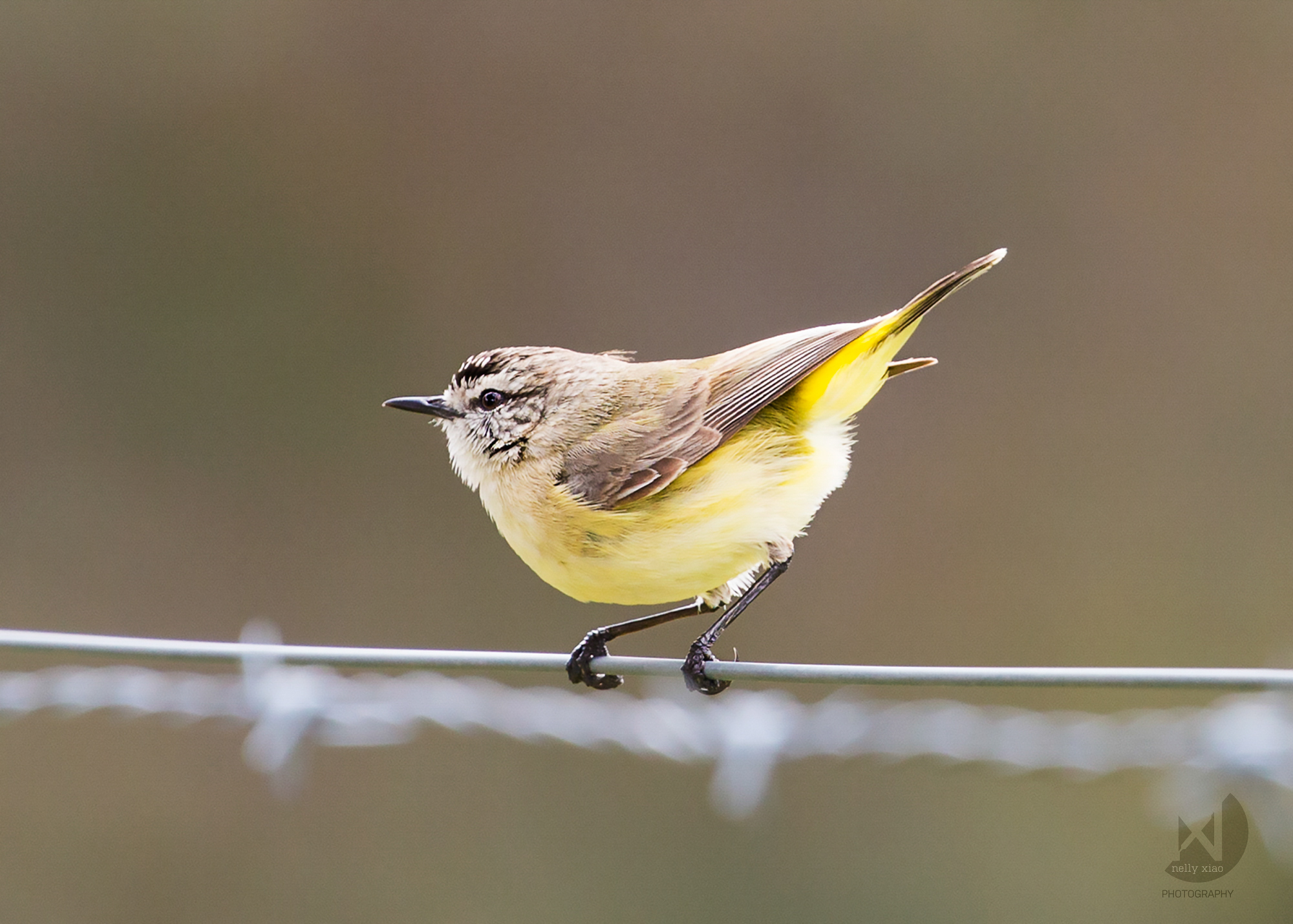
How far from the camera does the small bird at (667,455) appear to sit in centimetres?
278

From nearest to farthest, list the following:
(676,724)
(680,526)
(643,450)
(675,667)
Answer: (675,667) → (676,724) → (680,526) → (643,450)

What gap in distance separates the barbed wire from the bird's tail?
2.40 ft

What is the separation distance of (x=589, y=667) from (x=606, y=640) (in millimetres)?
364

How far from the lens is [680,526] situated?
279cm

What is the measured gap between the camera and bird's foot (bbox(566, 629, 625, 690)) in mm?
2818

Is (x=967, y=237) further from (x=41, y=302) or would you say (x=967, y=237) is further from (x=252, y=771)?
(x=41, y=302)

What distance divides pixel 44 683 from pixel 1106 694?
4798 millimetres

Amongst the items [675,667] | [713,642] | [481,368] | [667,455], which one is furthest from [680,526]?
[481,368]

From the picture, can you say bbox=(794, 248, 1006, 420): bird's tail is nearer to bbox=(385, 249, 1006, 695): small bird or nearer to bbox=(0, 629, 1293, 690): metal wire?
bbox=(385, 249, 1006, 695): small bird

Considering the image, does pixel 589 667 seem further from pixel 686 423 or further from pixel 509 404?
pixel 509 404

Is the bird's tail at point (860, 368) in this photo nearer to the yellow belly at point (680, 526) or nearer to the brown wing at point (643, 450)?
the yellow belly at point (680, 526)

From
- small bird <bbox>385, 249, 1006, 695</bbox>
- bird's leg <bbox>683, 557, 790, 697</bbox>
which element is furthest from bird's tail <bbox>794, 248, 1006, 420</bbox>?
bird's leg <bbox>683, 557, 790, 697</bbox>

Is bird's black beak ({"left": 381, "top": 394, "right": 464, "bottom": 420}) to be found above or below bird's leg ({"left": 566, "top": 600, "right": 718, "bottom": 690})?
above

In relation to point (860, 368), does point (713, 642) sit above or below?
below
